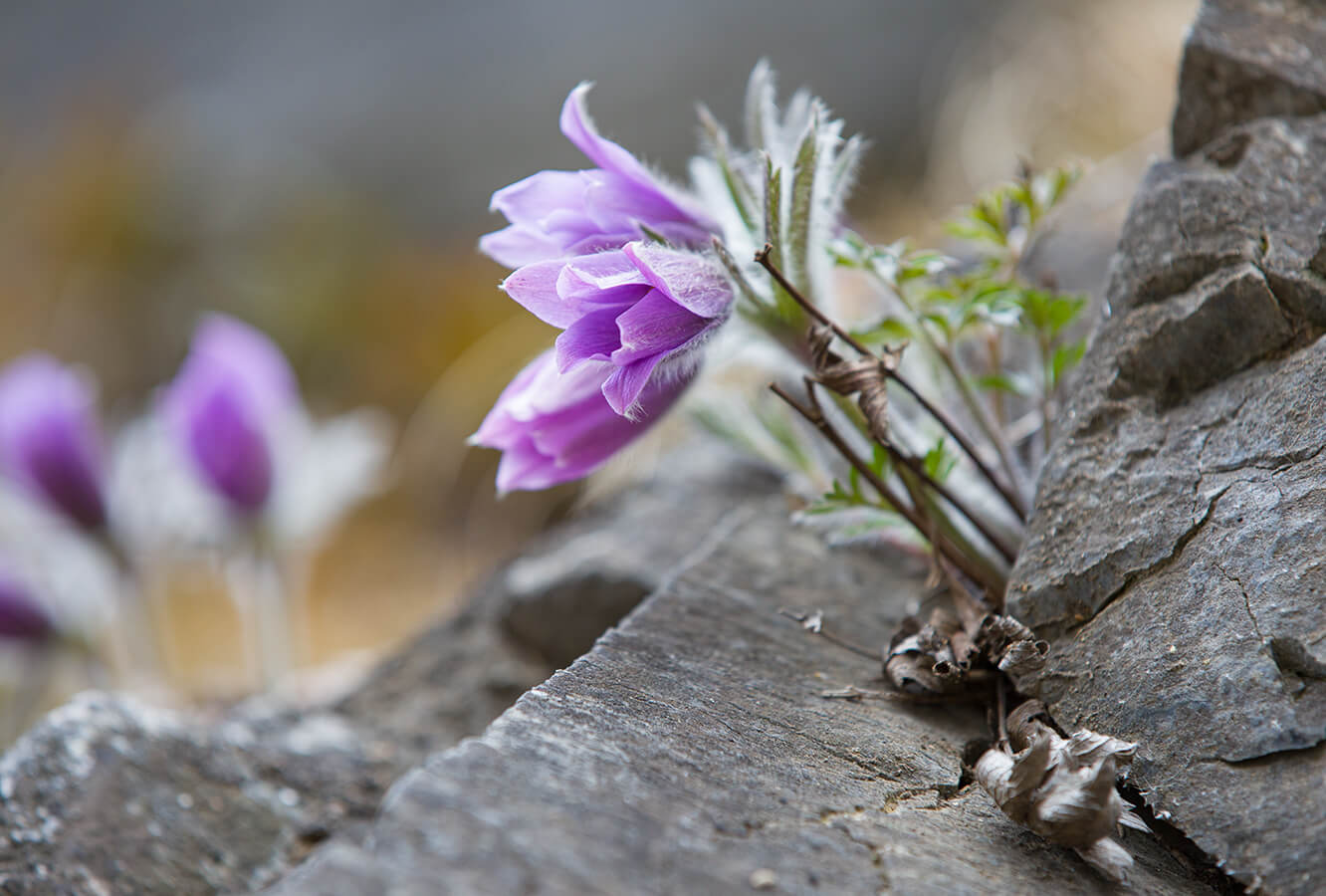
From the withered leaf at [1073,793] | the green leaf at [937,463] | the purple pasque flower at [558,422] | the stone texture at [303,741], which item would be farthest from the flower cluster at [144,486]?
the withered leaf at [1073,793]

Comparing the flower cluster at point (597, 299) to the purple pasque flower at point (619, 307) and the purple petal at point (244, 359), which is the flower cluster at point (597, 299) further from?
the purple petal at point (244, 359)

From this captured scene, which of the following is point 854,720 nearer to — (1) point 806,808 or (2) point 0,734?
(1) point 806,808

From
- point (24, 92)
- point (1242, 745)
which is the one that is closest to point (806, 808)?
point (1242, 745)

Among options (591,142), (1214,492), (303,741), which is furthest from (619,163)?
(303,741)

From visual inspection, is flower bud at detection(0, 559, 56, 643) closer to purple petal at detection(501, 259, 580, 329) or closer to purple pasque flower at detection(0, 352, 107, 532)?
purple pasque flower at detection(0, 352, 107, 532)

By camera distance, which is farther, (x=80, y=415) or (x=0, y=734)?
(x=0, y=734)

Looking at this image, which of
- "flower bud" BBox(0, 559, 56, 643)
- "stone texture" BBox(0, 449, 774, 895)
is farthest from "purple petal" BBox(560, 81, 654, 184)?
"flower bud" BBox(0, 559, 56, 643)
